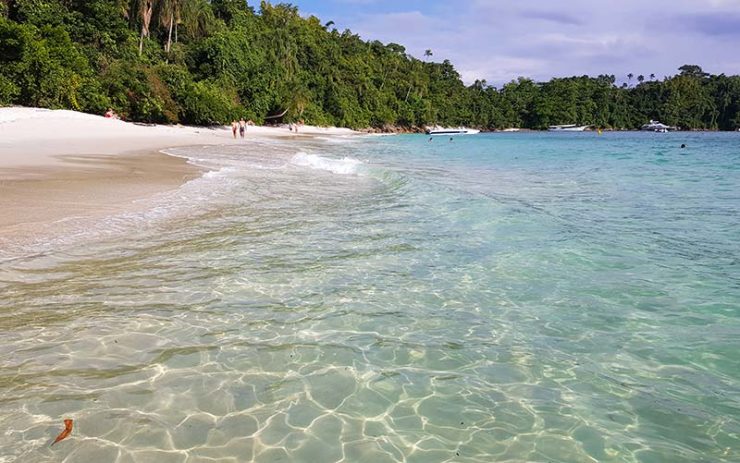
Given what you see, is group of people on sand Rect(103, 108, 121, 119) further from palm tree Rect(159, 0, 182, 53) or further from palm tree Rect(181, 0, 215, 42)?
palm tree Rect(181, 0, 215, 42)

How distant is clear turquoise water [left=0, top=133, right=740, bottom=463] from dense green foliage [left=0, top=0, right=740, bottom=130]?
113 ft

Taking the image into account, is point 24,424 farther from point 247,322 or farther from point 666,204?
point 666,204

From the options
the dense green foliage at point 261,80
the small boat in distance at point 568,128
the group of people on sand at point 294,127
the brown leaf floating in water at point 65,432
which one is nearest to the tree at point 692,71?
the dense green foliage at point 261,80

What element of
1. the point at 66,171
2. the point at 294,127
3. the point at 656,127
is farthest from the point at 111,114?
the point at 656,127

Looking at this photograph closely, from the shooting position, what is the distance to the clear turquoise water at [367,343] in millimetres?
3420

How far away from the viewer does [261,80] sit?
223 feet

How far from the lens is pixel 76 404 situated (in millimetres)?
3604

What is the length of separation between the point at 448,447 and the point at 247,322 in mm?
2571

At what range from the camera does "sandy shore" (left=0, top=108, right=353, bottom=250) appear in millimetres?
9422

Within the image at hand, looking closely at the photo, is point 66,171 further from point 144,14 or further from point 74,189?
point 144,14

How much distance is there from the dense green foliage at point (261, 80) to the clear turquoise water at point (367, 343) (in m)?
34.3

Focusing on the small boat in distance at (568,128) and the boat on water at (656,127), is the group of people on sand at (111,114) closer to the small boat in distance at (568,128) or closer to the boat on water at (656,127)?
the boat on water at (656,127)

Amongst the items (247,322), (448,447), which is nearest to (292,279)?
(247,322)

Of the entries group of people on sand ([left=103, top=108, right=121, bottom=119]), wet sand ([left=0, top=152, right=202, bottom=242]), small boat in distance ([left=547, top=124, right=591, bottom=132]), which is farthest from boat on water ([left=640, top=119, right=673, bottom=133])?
wet sand ([left=0, top=152, right=202, bottom=242])
